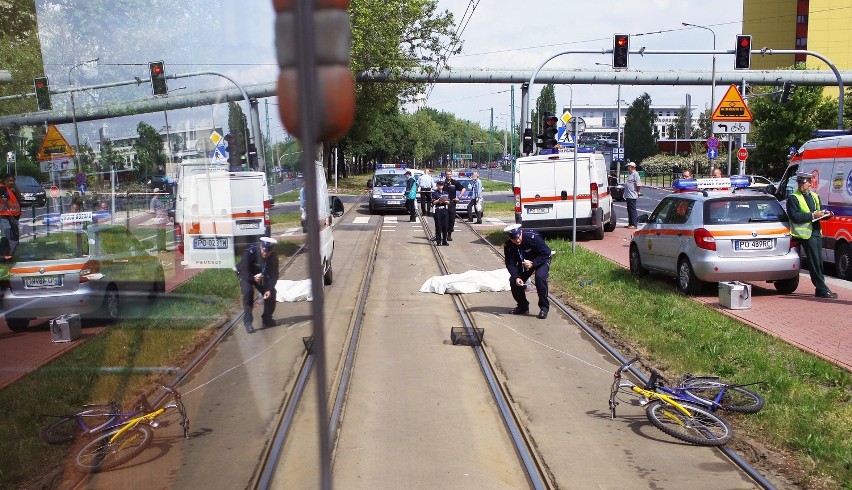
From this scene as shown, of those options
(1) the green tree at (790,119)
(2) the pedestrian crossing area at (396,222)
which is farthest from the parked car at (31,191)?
(1) the green tree at (790,119)

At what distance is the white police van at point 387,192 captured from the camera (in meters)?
32.5

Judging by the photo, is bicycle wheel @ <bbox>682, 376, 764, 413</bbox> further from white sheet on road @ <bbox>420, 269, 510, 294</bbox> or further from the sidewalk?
white sheet on road @ <bbox>420, 269, 510, 294</bbox>

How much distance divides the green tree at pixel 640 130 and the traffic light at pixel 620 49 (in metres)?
56.8

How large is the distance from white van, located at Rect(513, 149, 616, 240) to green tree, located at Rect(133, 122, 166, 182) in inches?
651

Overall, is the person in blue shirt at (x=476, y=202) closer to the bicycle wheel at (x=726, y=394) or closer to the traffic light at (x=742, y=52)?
the traffic light at (x=742, y=52)

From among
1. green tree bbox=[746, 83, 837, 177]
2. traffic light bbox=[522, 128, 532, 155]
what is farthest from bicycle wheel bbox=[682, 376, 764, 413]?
green tree bbox=[746, 83, 837, 177]

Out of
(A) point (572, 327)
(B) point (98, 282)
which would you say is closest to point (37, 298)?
(B) point (98, 282)

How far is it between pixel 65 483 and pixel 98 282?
211cm

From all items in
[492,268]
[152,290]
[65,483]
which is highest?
[152,290]

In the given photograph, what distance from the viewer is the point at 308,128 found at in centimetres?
194

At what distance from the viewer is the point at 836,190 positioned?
1531 centimetres

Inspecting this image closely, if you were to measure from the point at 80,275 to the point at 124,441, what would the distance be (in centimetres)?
222

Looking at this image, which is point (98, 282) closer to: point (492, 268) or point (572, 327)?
point (572, 327)

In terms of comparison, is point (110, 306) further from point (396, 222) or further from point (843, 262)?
point (396, 222)
